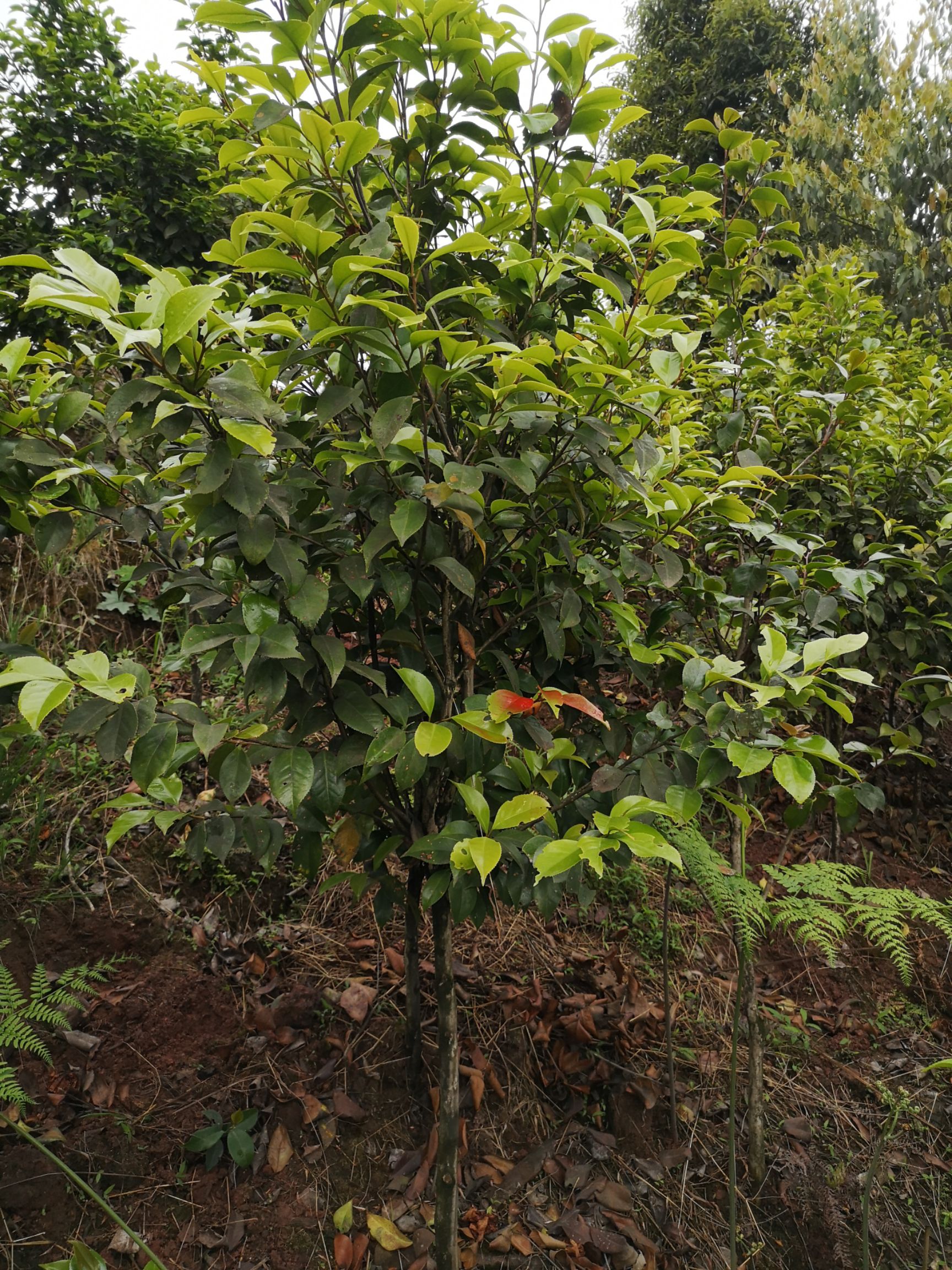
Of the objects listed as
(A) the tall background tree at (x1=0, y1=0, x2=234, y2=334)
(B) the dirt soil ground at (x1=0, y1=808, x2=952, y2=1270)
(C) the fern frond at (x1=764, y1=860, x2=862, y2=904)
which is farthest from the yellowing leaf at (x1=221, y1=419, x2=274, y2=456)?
(A) the tall background tree at (x1=0, y1=0, x2=234, y2=334)

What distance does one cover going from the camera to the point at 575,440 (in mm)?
1408

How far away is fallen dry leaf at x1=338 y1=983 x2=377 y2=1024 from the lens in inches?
90.5

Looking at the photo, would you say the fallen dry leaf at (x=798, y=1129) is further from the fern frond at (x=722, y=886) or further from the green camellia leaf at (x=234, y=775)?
the green camellia leaf at (x=234, y=775)

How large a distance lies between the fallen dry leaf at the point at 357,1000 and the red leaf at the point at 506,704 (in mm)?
1570

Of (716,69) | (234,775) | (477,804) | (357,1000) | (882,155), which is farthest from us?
(716,69)

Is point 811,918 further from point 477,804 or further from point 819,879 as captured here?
point 477,804

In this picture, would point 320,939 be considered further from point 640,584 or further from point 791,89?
point 791,89

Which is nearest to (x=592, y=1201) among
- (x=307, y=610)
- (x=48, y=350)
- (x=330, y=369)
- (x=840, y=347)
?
(x=307, y=610)

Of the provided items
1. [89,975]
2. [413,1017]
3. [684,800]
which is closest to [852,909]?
[684,800]

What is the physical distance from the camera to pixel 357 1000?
2.34 metres

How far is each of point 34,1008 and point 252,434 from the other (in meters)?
1.60

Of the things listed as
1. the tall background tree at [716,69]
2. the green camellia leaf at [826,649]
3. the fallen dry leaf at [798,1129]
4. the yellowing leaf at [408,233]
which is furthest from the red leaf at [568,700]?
the tall background tree at [716,69]

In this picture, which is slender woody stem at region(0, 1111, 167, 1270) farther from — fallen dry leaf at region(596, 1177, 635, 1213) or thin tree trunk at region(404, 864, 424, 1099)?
fallen dry leaf at region(596, 1177, 635, 1213)

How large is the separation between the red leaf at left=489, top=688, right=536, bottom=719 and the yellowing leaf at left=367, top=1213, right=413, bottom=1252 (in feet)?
5.01
